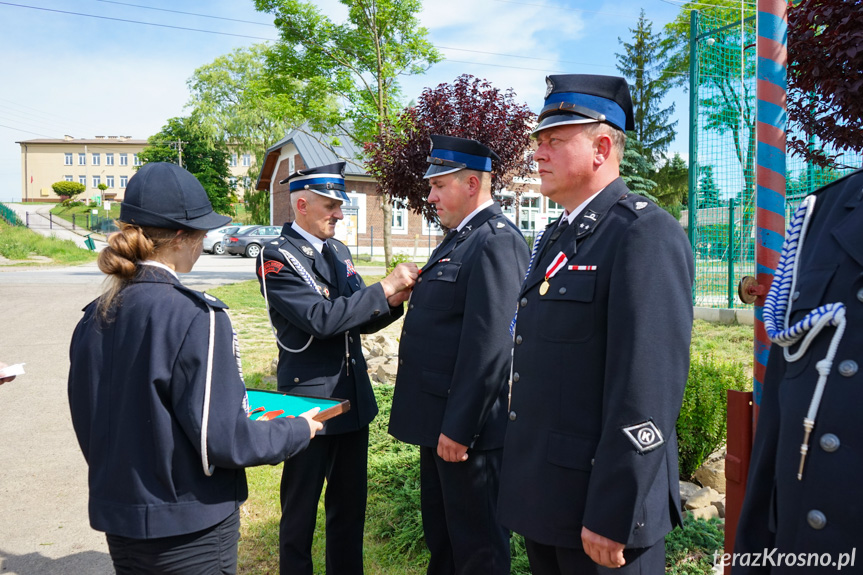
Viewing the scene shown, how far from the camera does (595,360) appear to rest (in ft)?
6.16

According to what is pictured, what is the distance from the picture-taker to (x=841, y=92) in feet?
14.4

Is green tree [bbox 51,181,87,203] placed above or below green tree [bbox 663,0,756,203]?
above

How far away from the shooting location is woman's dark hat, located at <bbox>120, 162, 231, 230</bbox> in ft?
6.61

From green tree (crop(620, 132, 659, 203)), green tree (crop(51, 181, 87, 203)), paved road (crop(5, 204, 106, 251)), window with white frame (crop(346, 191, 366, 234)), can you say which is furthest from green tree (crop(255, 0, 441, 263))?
green tree (crop(51, 181, 87, 203))

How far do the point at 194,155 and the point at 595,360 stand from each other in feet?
191

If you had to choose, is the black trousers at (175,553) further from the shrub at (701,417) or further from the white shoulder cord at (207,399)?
the shrub at (701,417)

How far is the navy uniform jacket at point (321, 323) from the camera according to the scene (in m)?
3.12

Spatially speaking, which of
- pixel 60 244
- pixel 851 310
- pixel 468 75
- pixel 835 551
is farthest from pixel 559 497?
pixel 60 244

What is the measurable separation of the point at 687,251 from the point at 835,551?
2.93 feet

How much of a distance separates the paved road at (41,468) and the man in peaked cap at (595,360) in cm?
295

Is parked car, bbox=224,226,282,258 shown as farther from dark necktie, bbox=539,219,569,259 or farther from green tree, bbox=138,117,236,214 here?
dark necktie, bbox=539,219,569,259

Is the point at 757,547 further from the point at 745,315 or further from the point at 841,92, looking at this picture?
the point at 745,315

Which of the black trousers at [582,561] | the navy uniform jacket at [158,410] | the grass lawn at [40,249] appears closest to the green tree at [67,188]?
the grass lawn at [40,249]

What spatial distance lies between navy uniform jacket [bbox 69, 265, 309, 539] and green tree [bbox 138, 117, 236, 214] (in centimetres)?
5294
